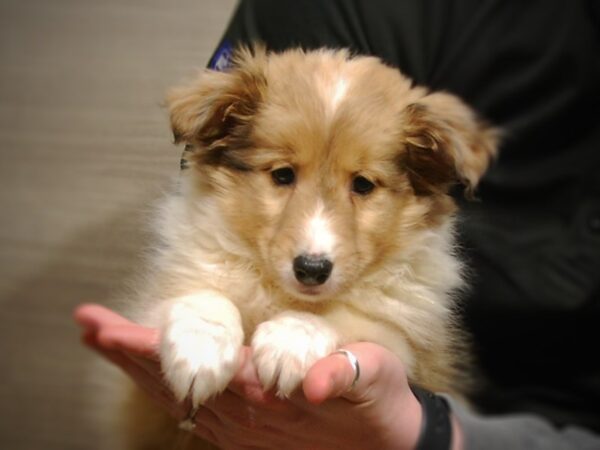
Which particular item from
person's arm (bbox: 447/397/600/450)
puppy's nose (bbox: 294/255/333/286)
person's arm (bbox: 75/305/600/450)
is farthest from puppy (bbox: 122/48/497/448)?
person's arm (bbox: 447/397/600/450)

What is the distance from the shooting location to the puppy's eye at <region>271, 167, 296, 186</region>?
57.6 inches

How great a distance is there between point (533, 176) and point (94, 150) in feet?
4.50

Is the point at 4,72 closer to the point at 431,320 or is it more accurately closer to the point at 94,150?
the point at 94,150

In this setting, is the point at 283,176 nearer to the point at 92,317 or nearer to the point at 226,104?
the point at 226,104

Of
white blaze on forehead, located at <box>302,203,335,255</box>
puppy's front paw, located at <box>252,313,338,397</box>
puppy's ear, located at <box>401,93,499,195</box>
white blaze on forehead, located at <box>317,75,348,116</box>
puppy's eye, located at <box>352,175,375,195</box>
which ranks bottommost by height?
puppy's front paw, located at <box>252,313,338,397</box>

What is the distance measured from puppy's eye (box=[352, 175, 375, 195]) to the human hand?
0.37 meters

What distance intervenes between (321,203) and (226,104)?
0.34 metres

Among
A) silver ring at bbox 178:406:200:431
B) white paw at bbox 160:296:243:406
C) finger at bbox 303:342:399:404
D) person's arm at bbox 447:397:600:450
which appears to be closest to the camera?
finger at bbox 303:342:399:404

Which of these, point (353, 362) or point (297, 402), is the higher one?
point (353, 362)

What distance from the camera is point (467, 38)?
1.82m

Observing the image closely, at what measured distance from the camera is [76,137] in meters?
1.16

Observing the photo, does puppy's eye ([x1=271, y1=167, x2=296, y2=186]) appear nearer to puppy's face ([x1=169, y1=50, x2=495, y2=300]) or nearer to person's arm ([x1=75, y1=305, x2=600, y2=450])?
puppy's face ([x1=169, y1=50, x2=495, y2=300])

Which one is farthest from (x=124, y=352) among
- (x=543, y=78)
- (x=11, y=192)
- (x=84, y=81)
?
(x=543, y=78)

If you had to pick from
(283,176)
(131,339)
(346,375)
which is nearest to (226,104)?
(283,176)
